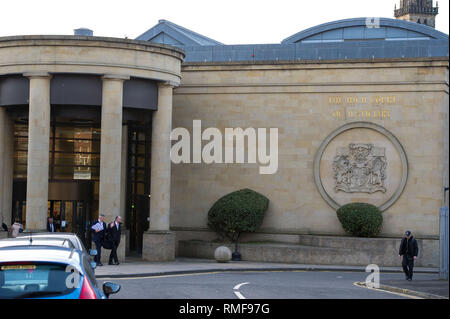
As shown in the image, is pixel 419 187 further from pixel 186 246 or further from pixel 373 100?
pixel 186 246

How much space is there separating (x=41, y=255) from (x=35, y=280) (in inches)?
16.4

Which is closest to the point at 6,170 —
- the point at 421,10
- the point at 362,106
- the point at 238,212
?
the point at 238,212

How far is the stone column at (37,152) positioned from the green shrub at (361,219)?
1188cm

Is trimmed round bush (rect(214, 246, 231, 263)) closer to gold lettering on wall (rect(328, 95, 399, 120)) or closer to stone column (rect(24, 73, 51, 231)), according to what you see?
stone column (rect(24, 73, 51, 231))

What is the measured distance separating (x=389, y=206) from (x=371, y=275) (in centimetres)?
594

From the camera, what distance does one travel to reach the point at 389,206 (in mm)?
33062

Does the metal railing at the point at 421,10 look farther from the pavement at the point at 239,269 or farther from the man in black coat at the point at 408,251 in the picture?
the man in black coat at the point at 408,251

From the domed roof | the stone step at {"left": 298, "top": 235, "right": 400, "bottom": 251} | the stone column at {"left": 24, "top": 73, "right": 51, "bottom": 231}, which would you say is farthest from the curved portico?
the domed roof

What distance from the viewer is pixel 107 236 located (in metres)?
28.7

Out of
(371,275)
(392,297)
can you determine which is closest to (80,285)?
(392,297)

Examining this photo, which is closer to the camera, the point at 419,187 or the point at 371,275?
the point at 371,275

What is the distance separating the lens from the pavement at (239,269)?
21594 millimetres

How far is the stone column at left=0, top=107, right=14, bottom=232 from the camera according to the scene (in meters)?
33.5

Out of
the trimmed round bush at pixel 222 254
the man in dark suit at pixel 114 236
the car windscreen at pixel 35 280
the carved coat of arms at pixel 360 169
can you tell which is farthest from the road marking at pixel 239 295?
the carved coat of arms at pixel 360 169
